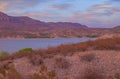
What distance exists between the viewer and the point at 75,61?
16.7 m

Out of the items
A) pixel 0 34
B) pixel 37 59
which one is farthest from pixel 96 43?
pixel 0 34

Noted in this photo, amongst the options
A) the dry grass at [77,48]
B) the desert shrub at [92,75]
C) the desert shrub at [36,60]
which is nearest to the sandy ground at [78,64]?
the desert shrub at [36,60]

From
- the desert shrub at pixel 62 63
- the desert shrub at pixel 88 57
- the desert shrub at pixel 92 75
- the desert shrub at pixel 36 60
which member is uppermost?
the desert shrub at pixel 92 75

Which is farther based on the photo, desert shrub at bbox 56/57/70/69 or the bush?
the bush

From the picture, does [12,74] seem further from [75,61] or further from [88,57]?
[75,61]

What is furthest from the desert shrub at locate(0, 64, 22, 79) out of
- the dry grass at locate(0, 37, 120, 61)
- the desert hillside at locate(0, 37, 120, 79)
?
the dry grass at locate(0, 37, 120, 61)

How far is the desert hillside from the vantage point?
44.8 ft

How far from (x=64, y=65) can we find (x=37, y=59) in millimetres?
2303

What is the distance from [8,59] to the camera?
1973 cm

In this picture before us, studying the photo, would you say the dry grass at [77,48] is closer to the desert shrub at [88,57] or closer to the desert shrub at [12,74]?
the desert shrub at [88,57]

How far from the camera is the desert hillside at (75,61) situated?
1366 cm

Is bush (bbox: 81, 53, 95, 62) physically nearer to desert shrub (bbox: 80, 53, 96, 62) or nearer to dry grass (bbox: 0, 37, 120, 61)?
desert shrub (bbox: 80, 53, 96, 62)

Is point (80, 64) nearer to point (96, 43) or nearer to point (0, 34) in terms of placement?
point (96, 43)

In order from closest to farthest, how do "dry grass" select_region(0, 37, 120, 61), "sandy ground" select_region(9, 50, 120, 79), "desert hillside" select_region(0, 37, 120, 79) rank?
"desert hillside" select_region(0, 37, 120, 79) < "sandy ground" select_region(9, 50, 120, 79) < "dry grass" select_region(0, 37, 120, 61)
